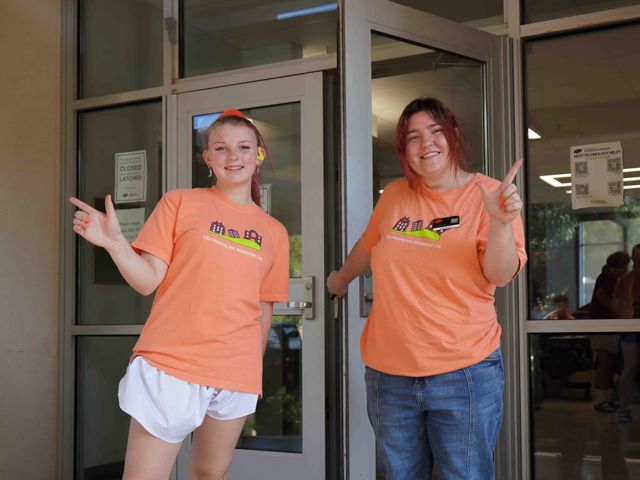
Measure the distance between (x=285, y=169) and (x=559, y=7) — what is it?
153 centimetres

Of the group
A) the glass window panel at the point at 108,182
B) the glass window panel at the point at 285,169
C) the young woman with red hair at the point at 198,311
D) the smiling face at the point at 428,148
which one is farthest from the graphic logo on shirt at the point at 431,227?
the glass window panel at the point at 108,182

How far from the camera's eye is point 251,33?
4.64 m

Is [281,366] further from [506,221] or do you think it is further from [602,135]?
[506,221]

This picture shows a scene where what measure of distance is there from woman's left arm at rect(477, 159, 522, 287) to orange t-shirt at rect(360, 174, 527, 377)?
0.05m

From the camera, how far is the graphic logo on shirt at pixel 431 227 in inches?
89.4

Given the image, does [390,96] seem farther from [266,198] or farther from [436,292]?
[436,292]

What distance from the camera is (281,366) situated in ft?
14.4

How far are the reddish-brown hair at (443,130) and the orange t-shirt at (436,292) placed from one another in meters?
0.10

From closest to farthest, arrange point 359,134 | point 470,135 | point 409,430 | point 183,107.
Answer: point 409,430 < point 359,134 < point 470,135 < point 183,107

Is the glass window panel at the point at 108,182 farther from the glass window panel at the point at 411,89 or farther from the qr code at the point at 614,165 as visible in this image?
the qr code at the point at 614,165

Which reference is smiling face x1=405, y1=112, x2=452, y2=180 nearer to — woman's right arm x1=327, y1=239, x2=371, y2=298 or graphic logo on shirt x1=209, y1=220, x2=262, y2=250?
woman's right arm x1=327, y1=239, x2=371, y2=298

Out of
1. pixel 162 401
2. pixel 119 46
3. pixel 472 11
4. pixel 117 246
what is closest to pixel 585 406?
pixel 472 11

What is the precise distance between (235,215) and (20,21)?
299cm

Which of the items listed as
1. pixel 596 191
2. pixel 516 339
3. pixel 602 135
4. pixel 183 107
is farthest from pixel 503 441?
pixel 183 107
